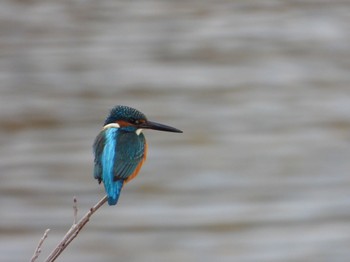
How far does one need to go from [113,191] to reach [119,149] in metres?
0.11

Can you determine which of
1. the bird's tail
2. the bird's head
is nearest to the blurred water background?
the bird's head

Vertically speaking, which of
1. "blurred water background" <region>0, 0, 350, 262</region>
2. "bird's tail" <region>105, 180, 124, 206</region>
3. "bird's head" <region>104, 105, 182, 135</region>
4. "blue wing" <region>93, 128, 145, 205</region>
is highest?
"blurred water background" <region>0, 0, 350, 262</region>

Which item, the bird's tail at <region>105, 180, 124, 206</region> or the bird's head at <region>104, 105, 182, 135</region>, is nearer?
the bird's tail at <region>105, 180, 124, 206</region>

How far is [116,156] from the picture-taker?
1.51 metres

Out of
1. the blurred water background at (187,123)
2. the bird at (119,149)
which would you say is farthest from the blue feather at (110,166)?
the blurred water background at (187,123)

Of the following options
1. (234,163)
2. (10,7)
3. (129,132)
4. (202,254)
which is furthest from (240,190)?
(129,132)

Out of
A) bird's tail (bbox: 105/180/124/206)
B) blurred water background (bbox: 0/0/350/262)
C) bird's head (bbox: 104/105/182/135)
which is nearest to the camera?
bird's tail (bbox: 105/180/124/206)

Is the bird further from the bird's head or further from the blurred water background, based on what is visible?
the blurred water background

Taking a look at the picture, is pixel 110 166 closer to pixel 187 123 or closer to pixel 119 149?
pixel 119 149

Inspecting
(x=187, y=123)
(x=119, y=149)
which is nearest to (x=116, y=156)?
(x=119, y=149)

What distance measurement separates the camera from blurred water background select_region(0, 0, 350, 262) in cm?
534

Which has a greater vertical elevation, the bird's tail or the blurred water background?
the blurred water background

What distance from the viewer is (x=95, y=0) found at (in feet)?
27.5

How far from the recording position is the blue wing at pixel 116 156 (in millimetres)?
1450
